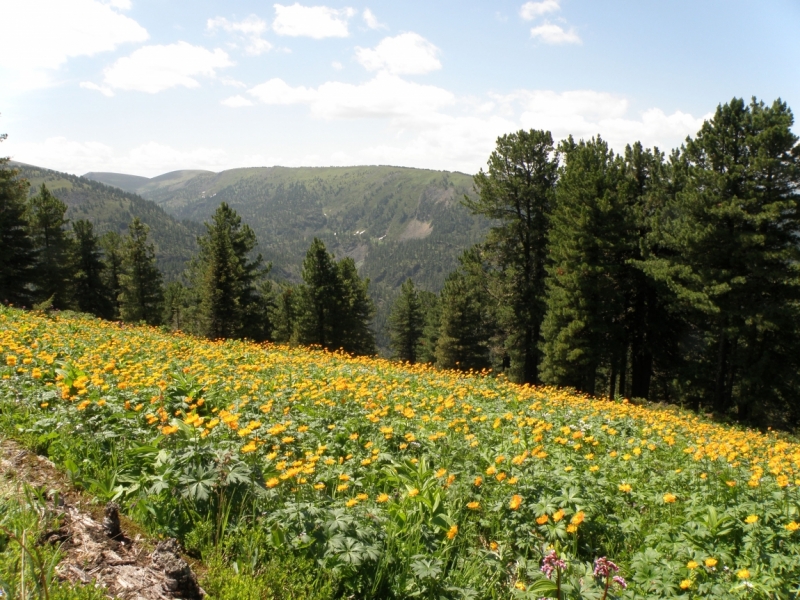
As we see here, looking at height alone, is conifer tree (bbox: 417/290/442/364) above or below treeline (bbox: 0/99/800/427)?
below

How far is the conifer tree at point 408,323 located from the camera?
5256 centimetres

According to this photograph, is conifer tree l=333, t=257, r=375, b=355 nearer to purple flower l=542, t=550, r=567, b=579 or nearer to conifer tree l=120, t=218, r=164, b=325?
conifer tree l=120, t=218, r=164, b=325

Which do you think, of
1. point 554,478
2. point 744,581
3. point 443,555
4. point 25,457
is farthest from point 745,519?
point 25,457

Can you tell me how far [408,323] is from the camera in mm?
52688

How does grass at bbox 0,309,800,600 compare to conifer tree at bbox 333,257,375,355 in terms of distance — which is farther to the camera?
conifer tree at bbox 333,257,375,355

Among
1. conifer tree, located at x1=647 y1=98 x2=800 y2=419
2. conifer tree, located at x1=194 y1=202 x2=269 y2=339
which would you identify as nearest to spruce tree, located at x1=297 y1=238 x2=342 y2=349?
conifer tree, located at x1=194 y1=202 x2=269 y2=339

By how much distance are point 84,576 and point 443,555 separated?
2.37 meters

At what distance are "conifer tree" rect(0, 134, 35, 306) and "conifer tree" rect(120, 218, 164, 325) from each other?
30.6 ft

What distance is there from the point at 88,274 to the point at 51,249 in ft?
29.3

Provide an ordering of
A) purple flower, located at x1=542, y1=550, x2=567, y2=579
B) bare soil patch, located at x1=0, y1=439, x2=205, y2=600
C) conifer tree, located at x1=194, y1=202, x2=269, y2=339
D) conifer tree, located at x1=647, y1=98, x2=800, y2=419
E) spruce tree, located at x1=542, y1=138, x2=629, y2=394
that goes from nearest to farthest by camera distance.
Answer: bare soil patch, located at x1=0, y1=439, x2=205, y2=600 < purple flower, located at x1=542, y1=550, x2=567, y2=579 < conifer tree, located at x1=647, y1=98, x2=800, y2=419 < spruce tree, located at x1=542, y1=138, x2=629, y2=394 < conifer tree, located at x1=194, y1=202, x2=269, y2=339

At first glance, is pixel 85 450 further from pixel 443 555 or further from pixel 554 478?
pixel 554 478

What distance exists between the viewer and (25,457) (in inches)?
164

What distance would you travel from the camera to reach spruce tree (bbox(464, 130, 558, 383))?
23.4 metres

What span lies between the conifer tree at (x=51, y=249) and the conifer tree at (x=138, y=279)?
13.0 feet
